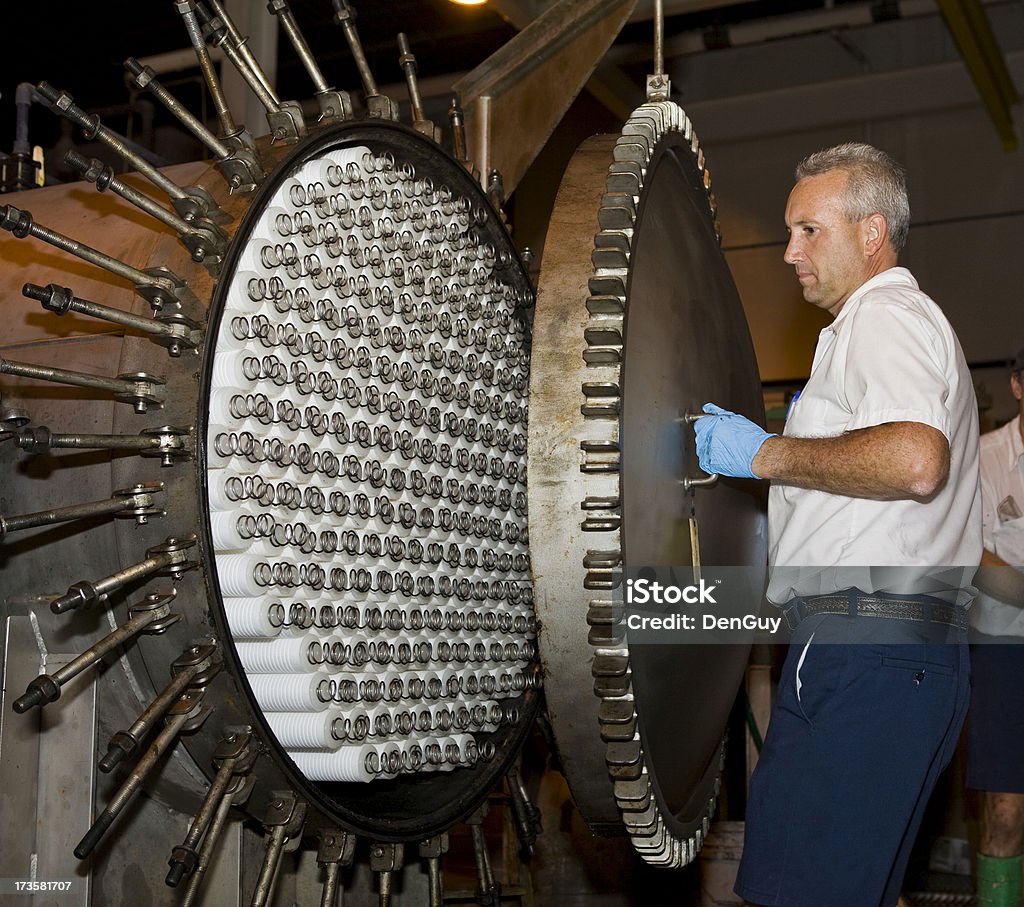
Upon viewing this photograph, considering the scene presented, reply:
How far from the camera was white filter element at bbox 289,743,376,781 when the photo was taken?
5.55 feet

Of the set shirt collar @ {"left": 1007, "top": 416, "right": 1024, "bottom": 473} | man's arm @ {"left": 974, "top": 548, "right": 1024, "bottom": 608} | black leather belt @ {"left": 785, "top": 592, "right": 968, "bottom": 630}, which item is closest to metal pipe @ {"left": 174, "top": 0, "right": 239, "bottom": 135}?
black leather belt @ {"left": 785, "top": 592, "right": 968, "bottom": 630}

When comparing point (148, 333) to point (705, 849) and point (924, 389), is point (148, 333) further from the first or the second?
point (705, 849)

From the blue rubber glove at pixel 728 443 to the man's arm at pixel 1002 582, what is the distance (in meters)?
1.50

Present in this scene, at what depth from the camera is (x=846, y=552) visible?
178 centimetres

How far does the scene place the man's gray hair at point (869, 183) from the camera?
1.95 metres

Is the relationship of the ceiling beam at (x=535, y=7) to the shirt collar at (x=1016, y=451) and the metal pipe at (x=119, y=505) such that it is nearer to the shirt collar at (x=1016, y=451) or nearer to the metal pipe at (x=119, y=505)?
the shirt collar at (x=1016, y=451)

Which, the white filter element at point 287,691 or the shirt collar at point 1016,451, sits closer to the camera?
the white filter element at point 287,691

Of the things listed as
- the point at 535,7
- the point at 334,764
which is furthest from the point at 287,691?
the point at 535,7

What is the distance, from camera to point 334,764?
169cm

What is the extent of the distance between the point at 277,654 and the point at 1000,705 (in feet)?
7.28

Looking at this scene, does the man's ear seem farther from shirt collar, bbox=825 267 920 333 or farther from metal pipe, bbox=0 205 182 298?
metal pipe, bbox=0 205 182 298

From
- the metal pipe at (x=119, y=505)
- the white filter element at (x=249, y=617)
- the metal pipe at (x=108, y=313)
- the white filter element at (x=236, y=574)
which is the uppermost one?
the metal pipe at (x=108, y=313)

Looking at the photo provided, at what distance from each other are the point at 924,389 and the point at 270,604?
0.99m

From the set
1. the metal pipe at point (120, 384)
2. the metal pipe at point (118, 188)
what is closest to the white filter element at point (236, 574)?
the metal pipe at point (120, 384)
